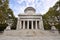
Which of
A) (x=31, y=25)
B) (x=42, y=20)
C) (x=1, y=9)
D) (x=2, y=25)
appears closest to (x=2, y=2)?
(x=1, y=9)

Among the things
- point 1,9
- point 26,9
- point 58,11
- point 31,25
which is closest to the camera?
point 1,9

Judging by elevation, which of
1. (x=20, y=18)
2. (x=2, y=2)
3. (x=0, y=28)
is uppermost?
(x=2, y=2)

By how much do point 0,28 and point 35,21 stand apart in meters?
13.4

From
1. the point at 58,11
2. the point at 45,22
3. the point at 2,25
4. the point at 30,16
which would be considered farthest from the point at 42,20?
the point at 2,25

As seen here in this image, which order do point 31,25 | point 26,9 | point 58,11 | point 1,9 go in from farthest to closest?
point 26,9 < point 31,25 < point 58,11 < point 1,9

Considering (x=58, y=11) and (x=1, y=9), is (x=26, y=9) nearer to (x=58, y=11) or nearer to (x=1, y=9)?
(x=58, y=11)

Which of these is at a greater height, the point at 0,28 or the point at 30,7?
the point at 30,7

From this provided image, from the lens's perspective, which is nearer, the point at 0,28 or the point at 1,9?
the point at 1,9

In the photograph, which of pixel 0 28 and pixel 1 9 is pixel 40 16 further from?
pixel 1 9

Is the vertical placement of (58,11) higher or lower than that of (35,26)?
higher

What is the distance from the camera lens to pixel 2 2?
79.0 feet

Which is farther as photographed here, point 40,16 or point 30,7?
point 30,7

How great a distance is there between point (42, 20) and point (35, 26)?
3.33 metres

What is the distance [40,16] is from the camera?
39906mm
